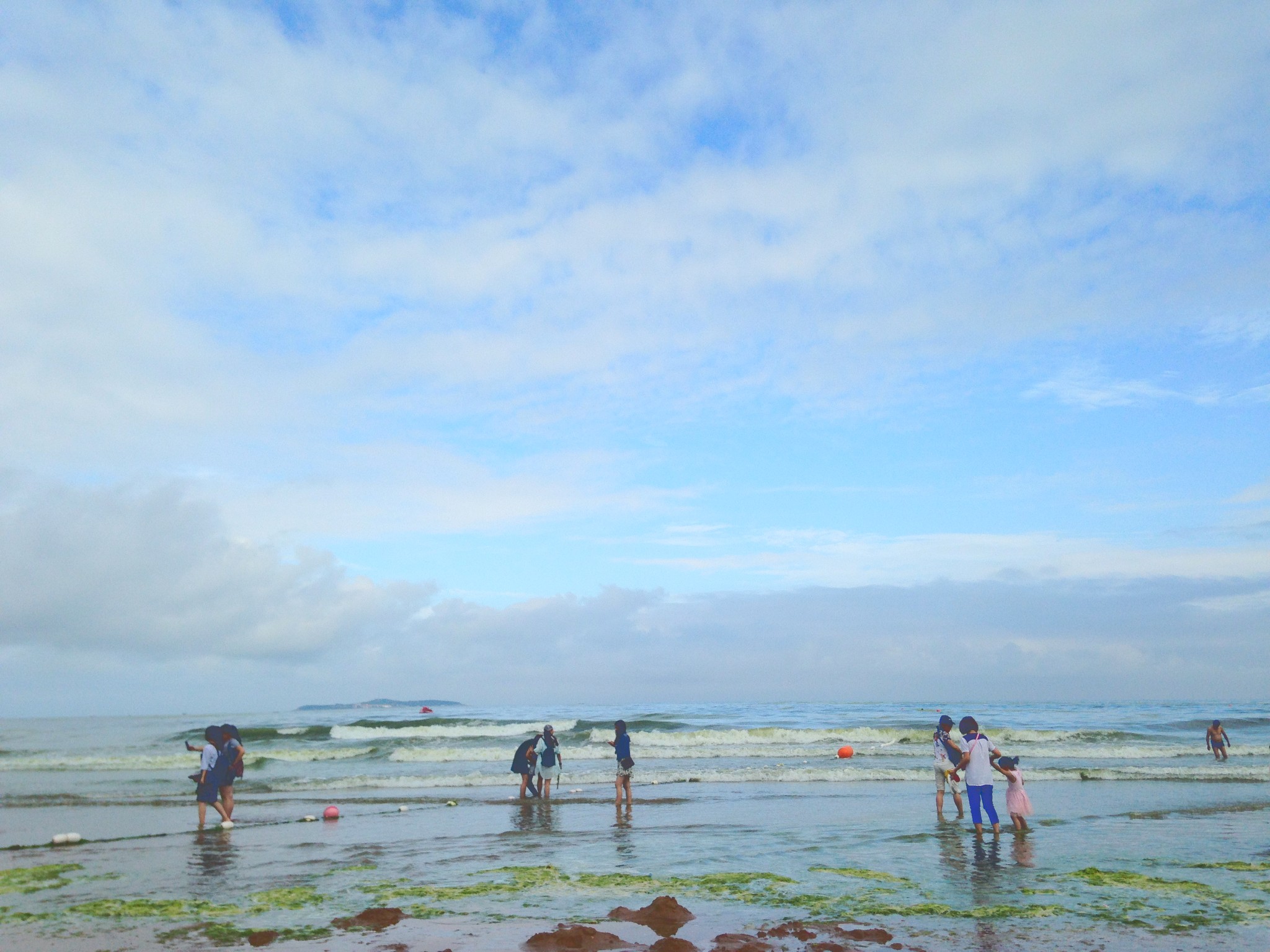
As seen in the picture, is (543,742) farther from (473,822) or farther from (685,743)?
(685,743)

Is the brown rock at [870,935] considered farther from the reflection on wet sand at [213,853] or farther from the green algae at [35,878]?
the green algae at [35,878]

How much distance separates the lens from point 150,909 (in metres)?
10.9

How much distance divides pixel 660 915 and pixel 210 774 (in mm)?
12717

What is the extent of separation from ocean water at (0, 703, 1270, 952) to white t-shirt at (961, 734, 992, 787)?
3.47 feet

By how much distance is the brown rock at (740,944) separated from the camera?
8.38 meters

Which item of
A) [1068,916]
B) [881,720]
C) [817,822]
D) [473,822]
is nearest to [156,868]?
[473,822]

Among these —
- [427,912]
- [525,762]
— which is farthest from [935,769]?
[427,912]

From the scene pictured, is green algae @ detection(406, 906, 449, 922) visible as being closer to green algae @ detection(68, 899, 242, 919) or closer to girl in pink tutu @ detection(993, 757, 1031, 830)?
green algae @ detection(68, 899, 242, 919)

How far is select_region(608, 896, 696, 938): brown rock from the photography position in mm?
9359

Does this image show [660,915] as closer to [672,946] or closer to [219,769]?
[672,946]

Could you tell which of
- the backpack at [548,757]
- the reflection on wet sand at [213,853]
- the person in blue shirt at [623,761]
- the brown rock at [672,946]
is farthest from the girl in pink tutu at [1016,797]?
the reflection on wet sand at [213,853]

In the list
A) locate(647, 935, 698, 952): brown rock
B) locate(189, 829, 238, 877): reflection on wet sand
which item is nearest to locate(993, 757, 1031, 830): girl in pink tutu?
locate(647, 935, 698, 952): brown rock

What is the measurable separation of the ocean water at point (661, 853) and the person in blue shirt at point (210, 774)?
0.64 m

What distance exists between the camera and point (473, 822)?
18875 millimetres
